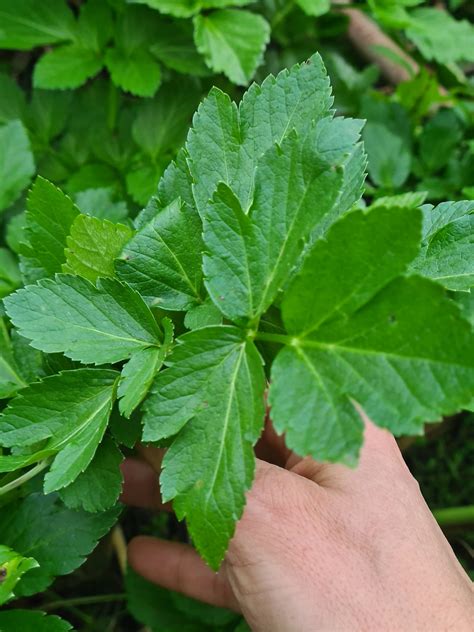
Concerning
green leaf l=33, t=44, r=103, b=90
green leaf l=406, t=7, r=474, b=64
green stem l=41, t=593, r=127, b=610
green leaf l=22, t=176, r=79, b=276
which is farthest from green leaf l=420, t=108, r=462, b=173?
green stem l=41, t=593, r=127, b=610

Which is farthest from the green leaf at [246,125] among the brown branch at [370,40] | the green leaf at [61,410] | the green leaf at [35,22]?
the brown branch at [370,40]

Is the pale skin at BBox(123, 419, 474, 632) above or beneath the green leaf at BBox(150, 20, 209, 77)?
beneath

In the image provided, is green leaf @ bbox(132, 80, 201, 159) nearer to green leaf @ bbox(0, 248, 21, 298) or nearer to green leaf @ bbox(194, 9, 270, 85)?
green leaf @ bbox(194, 9, 270, 85)

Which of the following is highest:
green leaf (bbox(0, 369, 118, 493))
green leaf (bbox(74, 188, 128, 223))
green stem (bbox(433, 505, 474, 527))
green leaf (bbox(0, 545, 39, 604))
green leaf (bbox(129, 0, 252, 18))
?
green leaf (bbox(129, 0, 252, 18))

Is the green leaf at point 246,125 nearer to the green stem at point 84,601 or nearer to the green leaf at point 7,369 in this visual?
the green leaf at point 7,369

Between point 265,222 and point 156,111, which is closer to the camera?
point 265,222

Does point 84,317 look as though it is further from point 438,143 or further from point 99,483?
point 438,143

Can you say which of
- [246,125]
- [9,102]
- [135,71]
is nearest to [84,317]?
[246,125]
